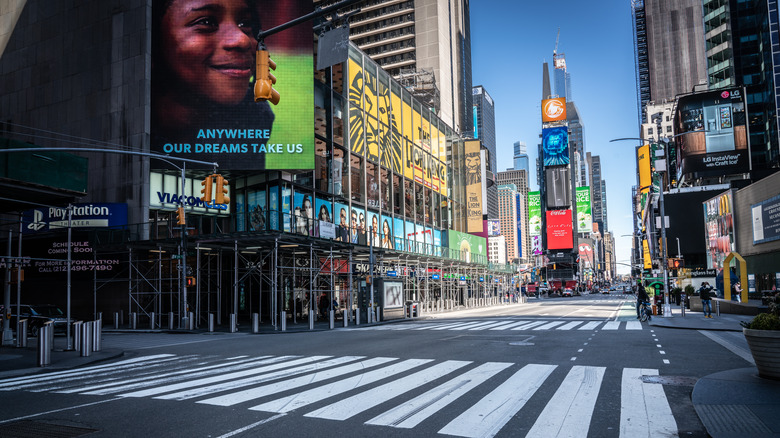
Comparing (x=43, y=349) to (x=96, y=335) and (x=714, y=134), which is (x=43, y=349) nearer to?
(x=96, y=335)

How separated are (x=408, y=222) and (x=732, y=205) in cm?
2971

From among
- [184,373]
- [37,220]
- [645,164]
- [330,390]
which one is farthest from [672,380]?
[645,164]

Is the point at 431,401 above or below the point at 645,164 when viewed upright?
below

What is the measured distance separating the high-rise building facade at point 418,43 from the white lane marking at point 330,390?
7081cm

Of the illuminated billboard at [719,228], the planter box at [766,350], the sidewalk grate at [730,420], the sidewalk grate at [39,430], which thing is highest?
the illuminated billboard at [719,228]

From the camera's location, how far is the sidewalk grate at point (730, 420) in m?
6.25

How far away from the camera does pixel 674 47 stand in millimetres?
154000

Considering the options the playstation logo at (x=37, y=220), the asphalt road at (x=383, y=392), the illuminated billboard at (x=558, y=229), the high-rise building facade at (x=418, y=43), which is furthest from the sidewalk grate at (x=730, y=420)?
the illuminated billboard at (x=558, y=229)

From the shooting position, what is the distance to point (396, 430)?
6883 millimetres

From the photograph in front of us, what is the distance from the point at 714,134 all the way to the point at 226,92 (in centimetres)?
6271

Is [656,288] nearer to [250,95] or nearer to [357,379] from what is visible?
[250,95]

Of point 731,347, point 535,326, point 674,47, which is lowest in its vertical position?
point 535,326

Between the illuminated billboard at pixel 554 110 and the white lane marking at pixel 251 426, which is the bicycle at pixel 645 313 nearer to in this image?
the white lane marking at pixel 251 426

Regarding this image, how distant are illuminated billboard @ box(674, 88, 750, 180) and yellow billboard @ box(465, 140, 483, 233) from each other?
26.3 meters
